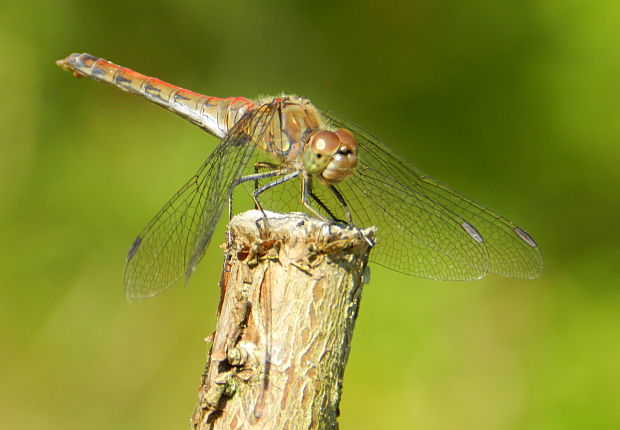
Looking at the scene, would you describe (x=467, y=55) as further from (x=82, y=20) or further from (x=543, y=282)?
(x=82, y=20)

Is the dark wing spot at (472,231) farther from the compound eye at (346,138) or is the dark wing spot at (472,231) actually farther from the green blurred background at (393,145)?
the green blurred background at (393,145)

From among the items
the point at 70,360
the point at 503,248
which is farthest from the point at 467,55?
the point at 70,360

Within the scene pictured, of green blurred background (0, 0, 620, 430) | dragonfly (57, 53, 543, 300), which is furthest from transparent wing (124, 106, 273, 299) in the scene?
green blurred background (0, 0, 620, 430)

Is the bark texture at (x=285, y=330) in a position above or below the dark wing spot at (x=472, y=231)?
below

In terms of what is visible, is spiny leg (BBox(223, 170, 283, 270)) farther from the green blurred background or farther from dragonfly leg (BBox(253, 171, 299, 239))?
the green blurred background

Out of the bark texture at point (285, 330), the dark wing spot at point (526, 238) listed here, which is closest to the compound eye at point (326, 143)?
the bark texture at point (285, 330)

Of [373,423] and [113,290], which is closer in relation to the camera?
[373,423]
